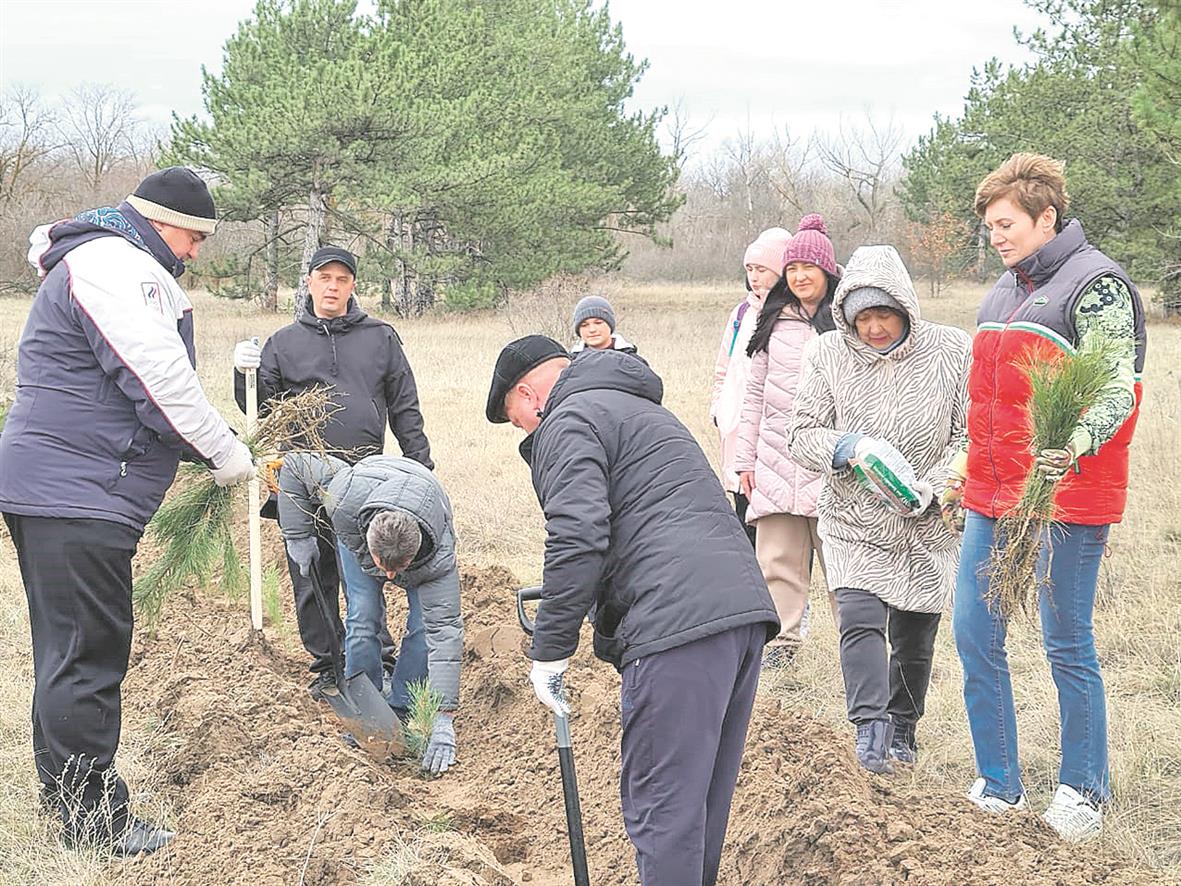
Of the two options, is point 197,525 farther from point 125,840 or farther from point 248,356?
point 125,840

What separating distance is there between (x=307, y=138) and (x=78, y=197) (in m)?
24.6

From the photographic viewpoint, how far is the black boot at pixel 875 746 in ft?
14.6

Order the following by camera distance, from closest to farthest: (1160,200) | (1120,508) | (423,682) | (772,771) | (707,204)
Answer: (1120,508)
(772,771)
(423,682)
(1160,200)
(707,204)

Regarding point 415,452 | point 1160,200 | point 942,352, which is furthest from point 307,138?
point 942,352

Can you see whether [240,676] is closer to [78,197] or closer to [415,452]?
[415,452]

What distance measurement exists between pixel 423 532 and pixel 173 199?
1.67 m

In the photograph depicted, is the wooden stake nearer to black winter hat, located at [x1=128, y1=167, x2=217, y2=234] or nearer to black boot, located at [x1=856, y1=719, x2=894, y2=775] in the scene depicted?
black winter hat, located at [x1=128, y1=167, x2=217, y2=234]

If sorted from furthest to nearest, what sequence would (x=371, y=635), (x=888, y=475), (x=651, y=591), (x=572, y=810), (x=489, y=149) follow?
(x=489, y=149), (x=371, y=635), (x=888, y=475), (x=572, y=810), (x=651, y=591)

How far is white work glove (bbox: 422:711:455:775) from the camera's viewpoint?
512 centimetres

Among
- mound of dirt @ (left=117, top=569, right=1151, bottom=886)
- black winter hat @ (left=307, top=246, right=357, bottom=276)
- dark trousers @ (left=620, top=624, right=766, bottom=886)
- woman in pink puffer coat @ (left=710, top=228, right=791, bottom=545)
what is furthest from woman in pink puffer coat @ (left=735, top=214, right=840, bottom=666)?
dark trousers @ (left=620, top=624, right=766, bottom=886)

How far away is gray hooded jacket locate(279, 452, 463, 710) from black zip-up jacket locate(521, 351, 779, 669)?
1847 millimetres

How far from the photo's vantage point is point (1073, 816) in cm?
403

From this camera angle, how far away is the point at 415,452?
6012 millimetres

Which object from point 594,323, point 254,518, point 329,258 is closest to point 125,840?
Result: point 254,518
